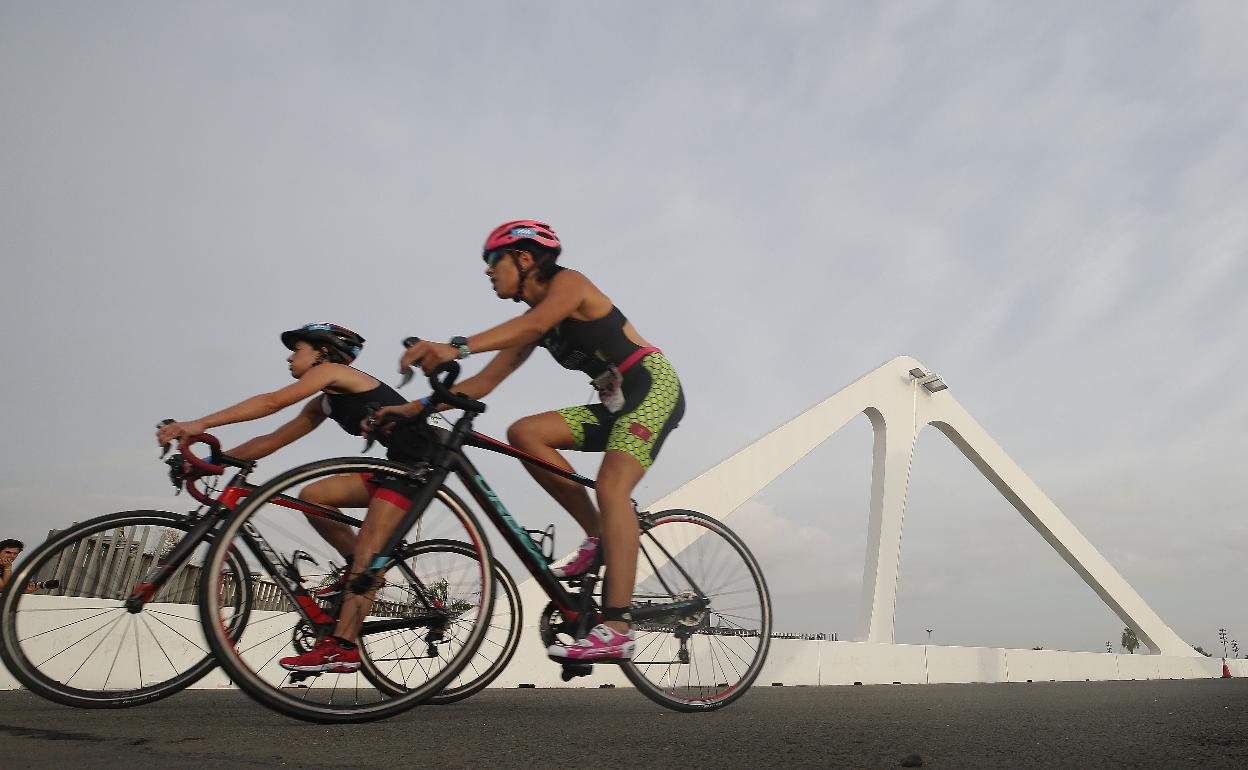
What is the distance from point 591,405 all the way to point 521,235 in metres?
0.71

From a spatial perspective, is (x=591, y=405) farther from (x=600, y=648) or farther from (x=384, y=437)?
(x=600, y=648)

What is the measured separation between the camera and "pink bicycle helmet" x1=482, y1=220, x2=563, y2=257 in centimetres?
318

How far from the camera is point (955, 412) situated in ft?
69.6

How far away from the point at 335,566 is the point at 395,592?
0.30m

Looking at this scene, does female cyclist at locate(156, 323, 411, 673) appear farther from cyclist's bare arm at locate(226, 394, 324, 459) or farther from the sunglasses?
the sunglasses

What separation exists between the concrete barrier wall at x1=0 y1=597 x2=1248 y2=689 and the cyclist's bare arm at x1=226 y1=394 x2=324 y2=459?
760 millimetres

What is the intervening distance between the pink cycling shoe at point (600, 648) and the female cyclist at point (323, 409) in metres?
0.67

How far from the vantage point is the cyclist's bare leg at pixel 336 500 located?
3.30 meters

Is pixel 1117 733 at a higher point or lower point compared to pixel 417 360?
lower

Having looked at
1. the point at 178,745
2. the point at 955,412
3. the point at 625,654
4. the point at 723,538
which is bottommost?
the point at 178,745

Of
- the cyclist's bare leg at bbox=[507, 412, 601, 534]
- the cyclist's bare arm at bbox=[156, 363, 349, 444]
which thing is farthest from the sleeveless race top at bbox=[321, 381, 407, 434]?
the cyclist's bare leg at bbox=[507, 412, 601, 534]

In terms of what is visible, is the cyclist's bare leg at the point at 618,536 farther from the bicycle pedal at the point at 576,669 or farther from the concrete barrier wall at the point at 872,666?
the concrete barrier wall at the point at 872,666

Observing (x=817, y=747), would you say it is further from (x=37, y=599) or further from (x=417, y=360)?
(x=37, y=599)

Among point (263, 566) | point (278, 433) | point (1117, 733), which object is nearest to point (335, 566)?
point (263, 566)
